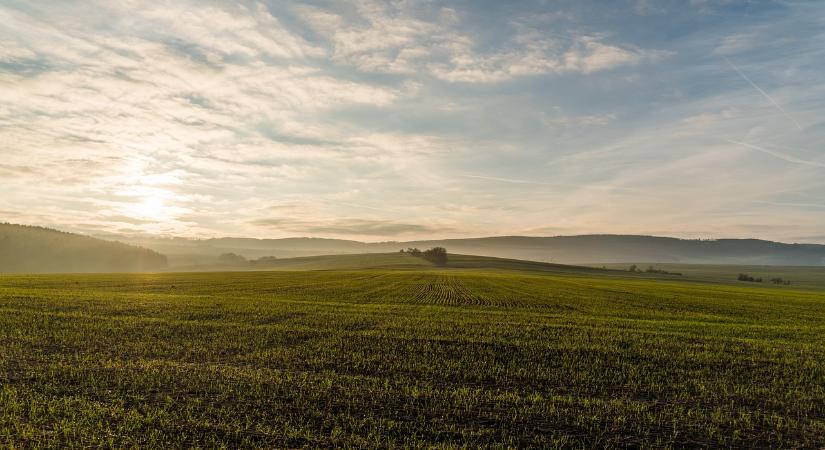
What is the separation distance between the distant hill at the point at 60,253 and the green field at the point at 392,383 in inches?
6915

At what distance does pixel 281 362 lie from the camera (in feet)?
50.4

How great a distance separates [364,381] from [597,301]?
35.9m

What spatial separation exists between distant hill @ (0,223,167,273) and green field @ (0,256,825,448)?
175632 mm

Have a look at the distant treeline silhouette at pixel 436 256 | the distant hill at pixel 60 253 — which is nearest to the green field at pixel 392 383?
the distant treeline silhouette at pixel 436 256

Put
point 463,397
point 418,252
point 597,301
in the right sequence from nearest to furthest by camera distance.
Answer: point 463,397 < point 597,301 < point 418,252

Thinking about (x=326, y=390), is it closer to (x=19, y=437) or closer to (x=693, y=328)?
(x=19, y=437)

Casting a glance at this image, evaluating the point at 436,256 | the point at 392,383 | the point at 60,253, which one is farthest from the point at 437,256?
the point at 392,383

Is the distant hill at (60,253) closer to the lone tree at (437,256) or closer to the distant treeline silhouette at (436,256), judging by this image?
the distant treeline silhouette at (436,256)

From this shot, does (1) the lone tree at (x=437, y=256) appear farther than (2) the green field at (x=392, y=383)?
Yes

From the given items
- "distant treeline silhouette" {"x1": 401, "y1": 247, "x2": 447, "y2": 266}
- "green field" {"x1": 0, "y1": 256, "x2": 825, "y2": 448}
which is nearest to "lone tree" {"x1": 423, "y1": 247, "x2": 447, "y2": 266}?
"distant treeline silhouette" {"x1": 401, "y1": 247, "x2": 447, "y2": 266}

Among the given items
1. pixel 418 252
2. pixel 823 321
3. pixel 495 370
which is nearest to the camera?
pixel 495 370

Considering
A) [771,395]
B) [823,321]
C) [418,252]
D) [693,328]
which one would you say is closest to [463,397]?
[771,395]

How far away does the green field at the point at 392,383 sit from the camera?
9.63 metres

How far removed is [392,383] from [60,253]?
674 feet
